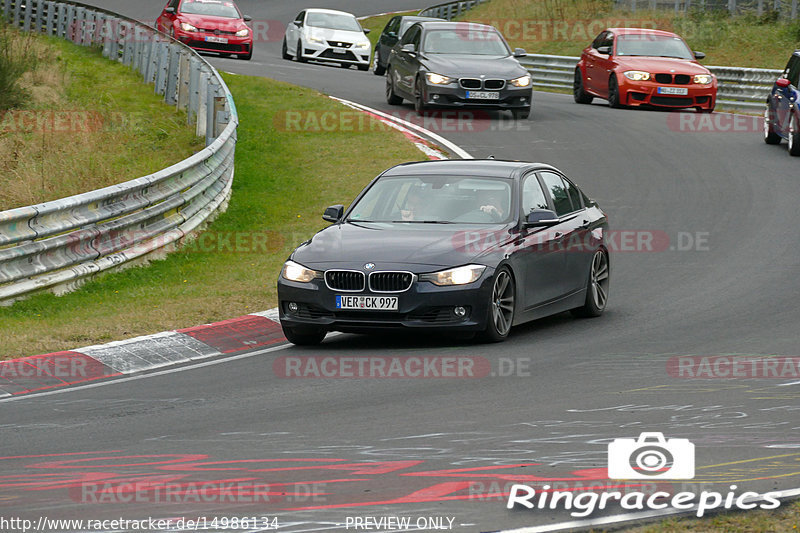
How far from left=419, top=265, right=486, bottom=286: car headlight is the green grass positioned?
7.47ft

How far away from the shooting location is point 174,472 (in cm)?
724

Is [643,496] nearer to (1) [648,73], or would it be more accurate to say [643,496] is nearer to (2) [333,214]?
(2) [333,214]

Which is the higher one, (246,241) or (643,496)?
(643,496)

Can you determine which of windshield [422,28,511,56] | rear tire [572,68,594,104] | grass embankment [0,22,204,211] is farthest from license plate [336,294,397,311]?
rear tire [572,68,594,104]

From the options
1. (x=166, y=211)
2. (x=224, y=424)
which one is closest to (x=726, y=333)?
(x=224, y=424)

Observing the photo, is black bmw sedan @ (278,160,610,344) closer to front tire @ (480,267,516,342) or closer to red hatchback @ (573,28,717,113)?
front tire @ (480,267,516,342)

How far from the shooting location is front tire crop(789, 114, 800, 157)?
23281 millimetres

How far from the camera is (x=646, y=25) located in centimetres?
4409

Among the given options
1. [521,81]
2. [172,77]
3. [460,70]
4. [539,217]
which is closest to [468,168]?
[539,217]

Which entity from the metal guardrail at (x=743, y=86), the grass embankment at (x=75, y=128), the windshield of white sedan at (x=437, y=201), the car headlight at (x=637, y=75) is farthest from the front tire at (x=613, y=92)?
the windshield of white sedan at (x=437, y=201)

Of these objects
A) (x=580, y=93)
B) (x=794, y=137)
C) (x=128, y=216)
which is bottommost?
(x=580, y=93)

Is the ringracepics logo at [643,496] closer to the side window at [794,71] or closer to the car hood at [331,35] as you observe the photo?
the side window at [794,71]

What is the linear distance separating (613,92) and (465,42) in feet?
13.9

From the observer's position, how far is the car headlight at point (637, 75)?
2930cm
